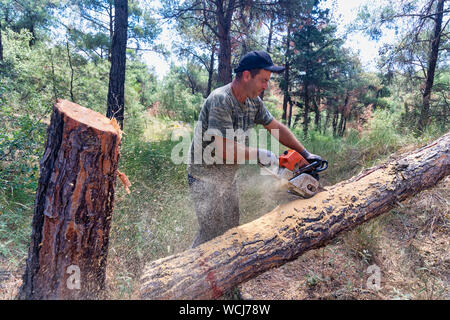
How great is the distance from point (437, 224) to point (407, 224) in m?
0.30

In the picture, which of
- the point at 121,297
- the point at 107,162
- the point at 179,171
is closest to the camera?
the point at 107,162

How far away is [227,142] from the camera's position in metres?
2.18

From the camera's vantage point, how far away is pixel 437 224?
3.03 meters

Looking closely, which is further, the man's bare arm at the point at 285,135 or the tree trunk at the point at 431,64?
the tree trunk at the point at 431,64

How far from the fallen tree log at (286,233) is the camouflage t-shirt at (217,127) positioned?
0.62m

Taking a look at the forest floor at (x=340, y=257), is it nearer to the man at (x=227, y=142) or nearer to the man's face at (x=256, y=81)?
the man at (x=227, y=142)

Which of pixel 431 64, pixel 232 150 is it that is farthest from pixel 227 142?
pixel 431 64

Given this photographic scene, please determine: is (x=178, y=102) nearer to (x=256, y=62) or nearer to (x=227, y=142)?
(x=256, y=62)

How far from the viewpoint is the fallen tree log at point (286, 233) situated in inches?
68.9
